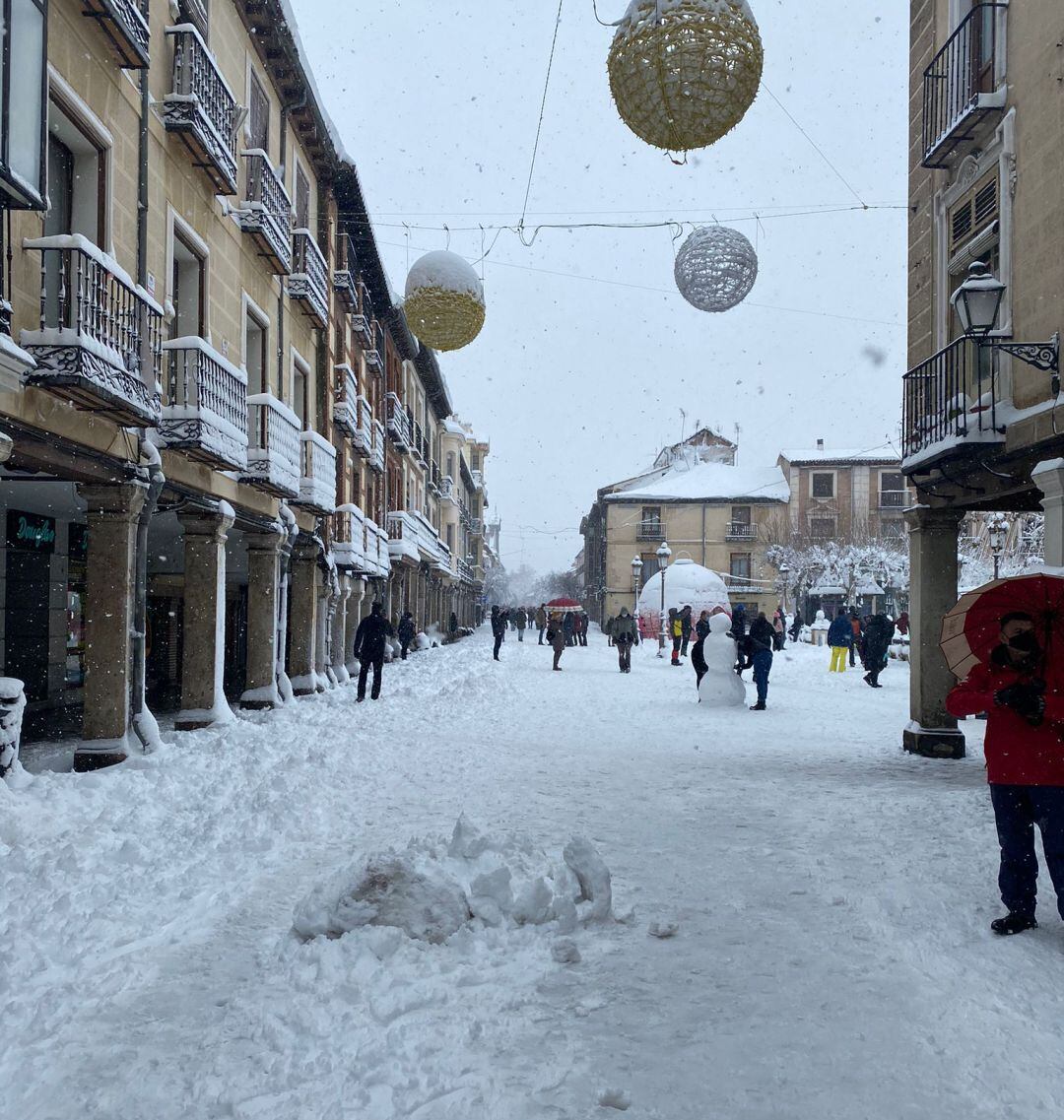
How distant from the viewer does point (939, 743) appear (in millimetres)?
10352

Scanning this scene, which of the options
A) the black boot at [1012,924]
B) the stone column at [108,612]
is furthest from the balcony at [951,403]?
the stone column at [108,612]

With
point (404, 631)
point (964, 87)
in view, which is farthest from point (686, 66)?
point (404, 631)

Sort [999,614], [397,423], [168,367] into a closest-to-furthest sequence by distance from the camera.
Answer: [999,614]
[168,367]
[397,423]

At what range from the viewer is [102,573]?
30.5 feet

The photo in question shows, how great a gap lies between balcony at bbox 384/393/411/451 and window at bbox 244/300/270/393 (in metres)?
14.4

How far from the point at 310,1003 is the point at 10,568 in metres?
11.7

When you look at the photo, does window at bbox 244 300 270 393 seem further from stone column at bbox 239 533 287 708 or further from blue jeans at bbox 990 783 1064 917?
blue jeans at bbox 990 783 1064 917

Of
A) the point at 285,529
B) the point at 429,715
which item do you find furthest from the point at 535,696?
the point at 285,529

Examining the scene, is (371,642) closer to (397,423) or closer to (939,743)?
(939,743)

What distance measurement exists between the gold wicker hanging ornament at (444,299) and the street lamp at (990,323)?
227 inches

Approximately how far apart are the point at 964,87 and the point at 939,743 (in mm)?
6792

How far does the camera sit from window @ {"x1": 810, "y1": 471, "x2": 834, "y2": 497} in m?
64.8

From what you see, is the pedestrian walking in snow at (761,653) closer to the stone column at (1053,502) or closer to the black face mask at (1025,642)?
the stone column at (1053,502)

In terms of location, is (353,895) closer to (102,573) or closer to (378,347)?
(102,573)
